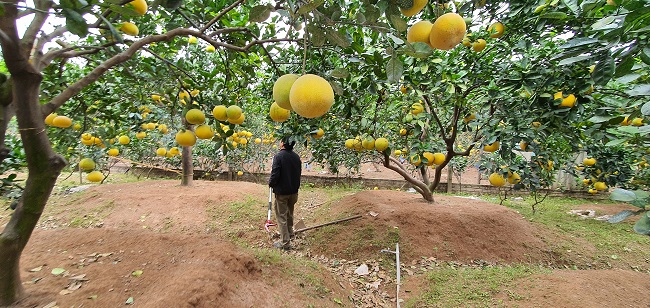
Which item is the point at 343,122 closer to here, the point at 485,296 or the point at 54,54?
the point at 485,296

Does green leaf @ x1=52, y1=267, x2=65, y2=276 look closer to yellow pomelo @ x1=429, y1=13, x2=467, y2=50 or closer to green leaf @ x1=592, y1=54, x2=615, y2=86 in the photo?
yellow pomelo @ x1=429, y1=13, x2=467, y2=50

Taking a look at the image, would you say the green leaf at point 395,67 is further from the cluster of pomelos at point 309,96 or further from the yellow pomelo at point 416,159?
the yellow pomelo at point 416,159

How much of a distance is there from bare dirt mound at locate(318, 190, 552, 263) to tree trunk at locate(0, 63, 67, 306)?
306 cm

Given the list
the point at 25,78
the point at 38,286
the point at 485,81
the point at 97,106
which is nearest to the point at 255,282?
the point at 38,286

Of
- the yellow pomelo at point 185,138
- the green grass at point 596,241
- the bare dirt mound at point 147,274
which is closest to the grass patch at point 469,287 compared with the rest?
the bare dirt mound at point 147,274

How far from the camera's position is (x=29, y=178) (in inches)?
62.2

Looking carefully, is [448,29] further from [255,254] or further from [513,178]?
[513,178]

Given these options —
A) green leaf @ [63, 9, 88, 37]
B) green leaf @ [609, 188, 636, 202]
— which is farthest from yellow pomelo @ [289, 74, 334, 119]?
green leaf @ [609, 188, 636, 202]

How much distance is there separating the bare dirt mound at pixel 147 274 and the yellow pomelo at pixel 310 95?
156cm

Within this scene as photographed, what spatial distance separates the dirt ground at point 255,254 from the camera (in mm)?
2018

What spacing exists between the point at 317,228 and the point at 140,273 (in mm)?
2896

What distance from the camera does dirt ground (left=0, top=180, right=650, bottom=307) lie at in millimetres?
2018

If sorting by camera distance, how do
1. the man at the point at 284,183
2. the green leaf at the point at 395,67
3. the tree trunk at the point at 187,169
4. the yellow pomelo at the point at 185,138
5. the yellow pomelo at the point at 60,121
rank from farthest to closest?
the tree trunk at the point at 187,169 → the man at the point at 284,183 → the yellow pomelo at the point at 60,121 → the yellow pomelo at the point at 185,138 → the green leaf at the point at 395,67

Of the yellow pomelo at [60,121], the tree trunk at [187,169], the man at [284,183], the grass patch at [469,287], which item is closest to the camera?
the yellow pomelo at [60,121]
